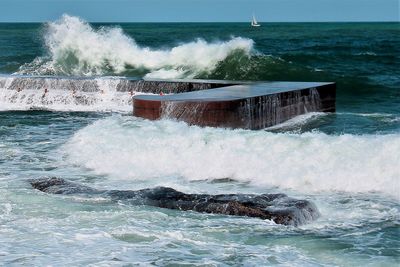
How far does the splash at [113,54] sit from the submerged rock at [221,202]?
15826 mm

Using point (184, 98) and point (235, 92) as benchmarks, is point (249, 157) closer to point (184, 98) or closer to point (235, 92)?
point (184, 98)

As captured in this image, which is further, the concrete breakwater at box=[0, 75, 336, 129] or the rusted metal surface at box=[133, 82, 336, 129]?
the concrete breakwater at box=[0, 75, 336, 129]

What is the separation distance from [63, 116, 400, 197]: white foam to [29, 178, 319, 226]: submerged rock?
1.33 metres

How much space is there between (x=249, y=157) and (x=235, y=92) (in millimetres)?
3848

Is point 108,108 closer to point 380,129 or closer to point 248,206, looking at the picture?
point 380,129

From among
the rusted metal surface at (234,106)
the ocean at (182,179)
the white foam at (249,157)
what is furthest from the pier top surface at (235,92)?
the white foam at (249,157)

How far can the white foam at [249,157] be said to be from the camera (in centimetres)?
859

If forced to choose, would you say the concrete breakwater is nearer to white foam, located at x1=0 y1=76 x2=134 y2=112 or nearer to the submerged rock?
white foam, located at x1=0 y1=76 x2=134 y2=112

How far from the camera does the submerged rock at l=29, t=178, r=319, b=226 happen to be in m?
6.80

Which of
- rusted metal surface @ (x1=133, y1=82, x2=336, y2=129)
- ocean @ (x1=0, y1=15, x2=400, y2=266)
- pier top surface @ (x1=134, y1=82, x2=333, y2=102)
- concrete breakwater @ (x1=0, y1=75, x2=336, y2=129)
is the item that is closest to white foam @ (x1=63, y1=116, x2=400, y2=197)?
ocean @ (x1=0, y1=15, x2=400, y2=266)

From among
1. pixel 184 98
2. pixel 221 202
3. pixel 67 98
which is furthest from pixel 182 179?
pixel 67 98

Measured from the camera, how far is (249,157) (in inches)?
374

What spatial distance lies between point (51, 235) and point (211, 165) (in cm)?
347

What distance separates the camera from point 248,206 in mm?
7035
